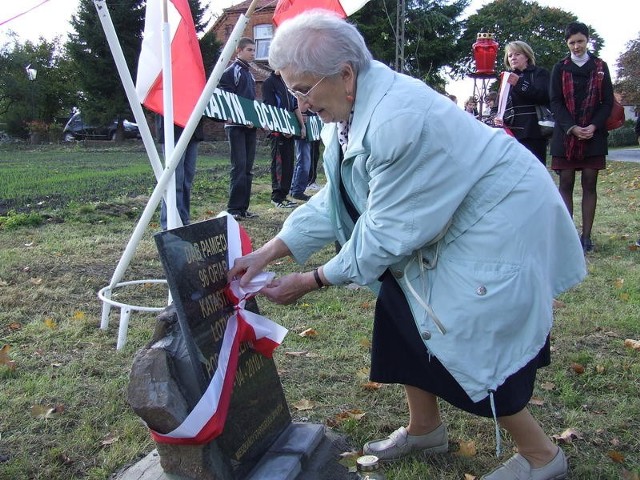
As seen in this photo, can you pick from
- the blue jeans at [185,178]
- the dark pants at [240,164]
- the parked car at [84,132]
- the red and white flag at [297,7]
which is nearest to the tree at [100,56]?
the parked car at [84,132]

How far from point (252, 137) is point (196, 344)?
6.26m

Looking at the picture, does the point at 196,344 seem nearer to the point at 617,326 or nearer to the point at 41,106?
the point at 617,326

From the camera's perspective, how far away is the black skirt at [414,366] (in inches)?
82.4

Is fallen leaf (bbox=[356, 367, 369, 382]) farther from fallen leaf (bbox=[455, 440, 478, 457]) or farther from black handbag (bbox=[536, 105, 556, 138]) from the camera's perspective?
black handbag (bbox=[536, 105, 556, 138])

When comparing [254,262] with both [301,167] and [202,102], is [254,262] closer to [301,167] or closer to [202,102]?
[202,102]

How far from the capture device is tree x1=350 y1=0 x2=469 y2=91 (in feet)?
92.5

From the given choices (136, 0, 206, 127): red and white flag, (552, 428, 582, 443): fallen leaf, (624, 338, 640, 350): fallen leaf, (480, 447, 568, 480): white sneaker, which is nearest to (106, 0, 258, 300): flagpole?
(136, 0, 206, 127): red and white flag

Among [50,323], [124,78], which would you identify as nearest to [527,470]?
[124,78]

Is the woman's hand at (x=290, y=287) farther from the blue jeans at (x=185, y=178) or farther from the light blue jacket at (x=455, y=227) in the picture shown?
the blue jeans at (x=185, y=178)

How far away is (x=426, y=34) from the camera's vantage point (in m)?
31.1

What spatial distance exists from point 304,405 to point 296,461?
26.5 inches

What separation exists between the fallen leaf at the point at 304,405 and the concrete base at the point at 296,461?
1.01 ft

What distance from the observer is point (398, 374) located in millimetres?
2363

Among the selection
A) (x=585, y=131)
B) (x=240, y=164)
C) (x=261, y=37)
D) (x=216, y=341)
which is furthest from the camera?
(x=261, y=37)
